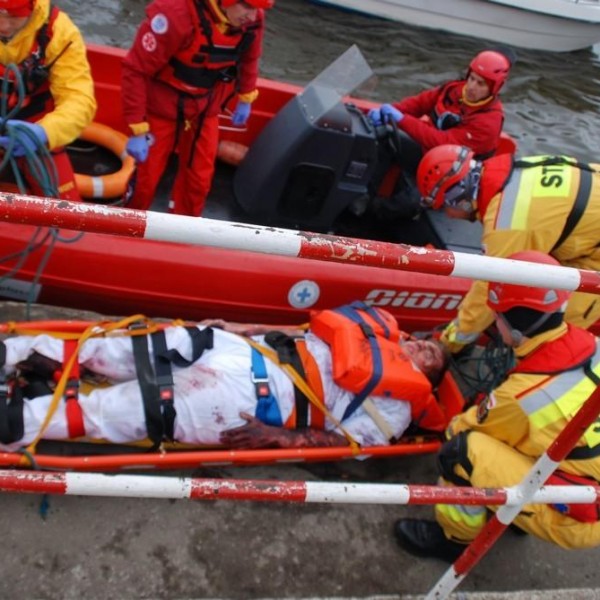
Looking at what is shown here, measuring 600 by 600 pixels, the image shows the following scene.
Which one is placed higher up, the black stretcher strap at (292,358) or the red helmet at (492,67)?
the red helmet at (492,67)

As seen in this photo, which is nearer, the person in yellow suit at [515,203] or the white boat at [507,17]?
the person in yellow suit at [515,203]

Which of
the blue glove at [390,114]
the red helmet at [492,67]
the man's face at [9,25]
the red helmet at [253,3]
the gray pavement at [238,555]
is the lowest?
the gray pavement at [238,555]

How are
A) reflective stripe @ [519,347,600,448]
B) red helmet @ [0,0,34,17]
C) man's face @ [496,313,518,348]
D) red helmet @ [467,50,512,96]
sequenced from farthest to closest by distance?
red helmet @ [467,50,512,96] < red helmet @ [0,0,34,17] < man's face @ [496,313,518,348] < reflective stripe @ [519,347,600,448]

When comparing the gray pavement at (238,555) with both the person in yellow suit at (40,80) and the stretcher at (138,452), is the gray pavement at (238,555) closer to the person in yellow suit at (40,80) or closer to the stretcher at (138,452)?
the stretcher at (138,452)

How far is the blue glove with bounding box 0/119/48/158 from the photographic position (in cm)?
310

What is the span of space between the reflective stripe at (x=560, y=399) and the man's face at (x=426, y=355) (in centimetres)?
99

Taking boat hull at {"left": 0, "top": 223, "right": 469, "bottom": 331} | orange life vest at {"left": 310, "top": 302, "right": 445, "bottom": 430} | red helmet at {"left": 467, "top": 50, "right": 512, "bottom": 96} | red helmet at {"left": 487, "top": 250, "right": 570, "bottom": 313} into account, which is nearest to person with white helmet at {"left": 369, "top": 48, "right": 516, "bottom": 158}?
red helmet at {"left": 467, "top": 50, "right": 512, "bottom": 96}

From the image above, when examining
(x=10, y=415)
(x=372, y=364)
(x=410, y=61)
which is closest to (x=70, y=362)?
(x=10, y=415)

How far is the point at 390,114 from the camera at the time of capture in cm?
469

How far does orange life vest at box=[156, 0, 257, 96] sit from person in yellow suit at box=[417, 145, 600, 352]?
4.00ft

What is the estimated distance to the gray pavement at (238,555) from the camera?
2453 mm

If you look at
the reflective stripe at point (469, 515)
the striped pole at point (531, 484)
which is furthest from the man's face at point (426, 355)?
the striped pole at point (531, 484)

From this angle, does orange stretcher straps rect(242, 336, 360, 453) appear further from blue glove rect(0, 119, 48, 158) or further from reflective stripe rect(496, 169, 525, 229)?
blue glove rect(0, 119, 48, 158)

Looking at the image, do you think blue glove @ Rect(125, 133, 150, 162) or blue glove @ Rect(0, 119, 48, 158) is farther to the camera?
blue glove @ Rect(125, 133, 150, 162)
